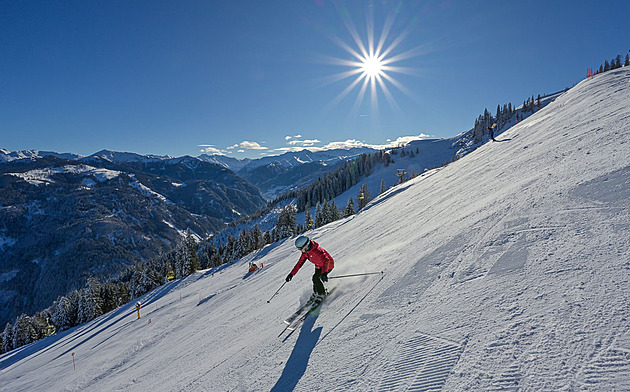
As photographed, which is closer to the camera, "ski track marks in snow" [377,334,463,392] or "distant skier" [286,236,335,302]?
"ski track marks in snow" [377,334,463,392]

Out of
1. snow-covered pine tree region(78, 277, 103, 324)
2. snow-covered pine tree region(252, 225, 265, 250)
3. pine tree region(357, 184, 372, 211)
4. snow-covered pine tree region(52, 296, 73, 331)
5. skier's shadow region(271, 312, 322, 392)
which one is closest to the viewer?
skier's shadow region(271, 312, 322, 392)

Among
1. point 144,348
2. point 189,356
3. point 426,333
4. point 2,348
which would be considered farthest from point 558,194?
point 2,348

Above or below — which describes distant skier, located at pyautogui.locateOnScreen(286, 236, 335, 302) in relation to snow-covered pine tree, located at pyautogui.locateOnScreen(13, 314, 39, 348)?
above

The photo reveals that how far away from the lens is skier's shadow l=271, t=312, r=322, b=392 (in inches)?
166

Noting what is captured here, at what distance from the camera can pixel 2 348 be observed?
4738cm

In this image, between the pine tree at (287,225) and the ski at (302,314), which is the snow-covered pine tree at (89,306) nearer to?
the pine tree at (287,225)

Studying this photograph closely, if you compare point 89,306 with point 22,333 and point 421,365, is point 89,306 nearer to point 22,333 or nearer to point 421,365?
point 22,333

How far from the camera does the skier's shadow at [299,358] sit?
4.22m

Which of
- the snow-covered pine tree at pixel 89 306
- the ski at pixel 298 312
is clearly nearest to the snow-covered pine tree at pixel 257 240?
the snow-covered pine tree at pixel 89 306

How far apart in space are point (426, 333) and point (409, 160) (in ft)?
490

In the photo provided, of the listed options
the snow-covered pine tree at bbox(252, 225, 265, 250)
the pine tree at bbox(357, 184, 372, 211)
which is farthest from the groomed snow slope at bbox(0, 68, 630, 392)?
the pine tree at bbox(357, 184, 372, 211)

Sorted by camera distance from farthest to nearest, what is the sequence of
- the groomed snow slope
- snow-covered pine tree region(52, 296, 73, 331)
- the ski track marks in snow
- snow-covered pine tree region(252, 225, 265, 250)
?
snow-covered pine tree region(252, 225, 265, 250) → snow-covered pine tree region(52, 296, 73, 331) → the ski track marks in snow → the groomed snow slope

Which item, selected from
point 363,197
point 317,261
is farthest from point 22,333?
point 363,197

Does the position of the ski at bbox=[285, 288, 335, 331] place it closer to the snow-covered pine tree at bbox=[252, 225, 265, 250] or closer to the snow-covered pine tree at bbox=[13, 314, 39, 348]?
the snow-covered pine tree at bbox=[252, 225, 265, 250]
